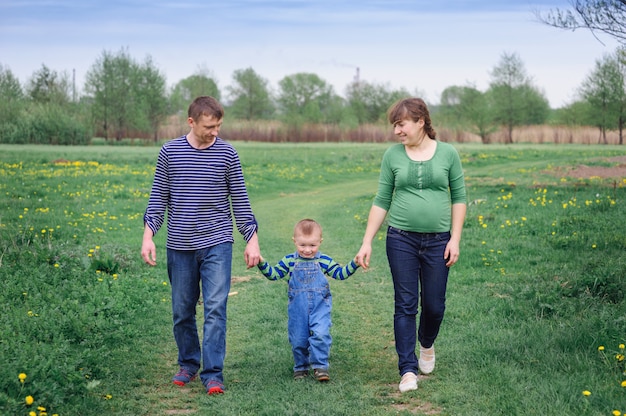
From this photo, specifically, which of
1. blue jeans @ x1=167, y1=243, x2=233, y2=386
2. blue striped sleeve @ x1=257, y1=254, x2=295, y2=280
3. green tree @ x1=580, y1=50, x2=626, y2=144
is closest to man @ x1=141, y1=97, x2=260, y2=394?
blue jeans @ x1=167, y1=243, x2=233, y2=386

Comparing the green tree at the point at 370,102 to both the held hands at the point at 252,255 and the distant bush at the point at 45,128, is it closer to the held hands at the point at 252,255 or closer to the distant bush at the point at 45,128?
the distant bush at the point at 45,128

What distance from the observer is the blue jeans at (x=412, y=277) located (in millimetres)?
5211

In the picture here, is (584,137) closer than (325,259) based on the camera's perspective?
No

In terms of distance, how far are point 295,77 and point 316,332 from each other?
89.5m

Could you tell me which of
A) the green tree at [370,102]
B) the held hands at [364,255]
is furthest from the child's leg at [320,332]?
the green tree at [370,102]

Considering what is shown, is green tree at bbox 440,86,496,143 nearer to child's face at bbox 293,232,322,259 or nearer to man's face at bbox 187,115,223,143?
child's face at bbox 293,232,322,259

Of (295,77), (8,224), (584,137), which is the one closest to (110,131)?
(295,77)

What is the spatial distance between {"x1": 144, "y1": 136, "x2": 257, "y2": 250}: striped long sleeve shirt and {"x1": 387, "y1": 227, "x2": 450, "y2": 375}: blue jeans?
1.23m

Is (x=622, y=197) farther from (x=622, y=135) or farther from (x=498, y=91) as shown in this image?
(x=498, y=91)

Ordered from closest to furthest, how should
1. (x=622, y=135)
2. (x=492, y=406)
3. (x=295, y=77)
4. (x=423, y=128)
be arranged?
(x=492, y=406) → (x=423, y=128) → (x=622, y=135) → (x=295, y=77)

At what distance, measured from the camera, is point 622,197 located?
47.8 feet

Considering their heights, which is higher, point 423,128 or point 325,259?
point 423,128

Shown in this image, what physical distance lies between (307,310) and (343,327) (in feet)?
5.32

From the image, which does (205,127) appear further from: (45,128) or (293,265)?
(45,128)
